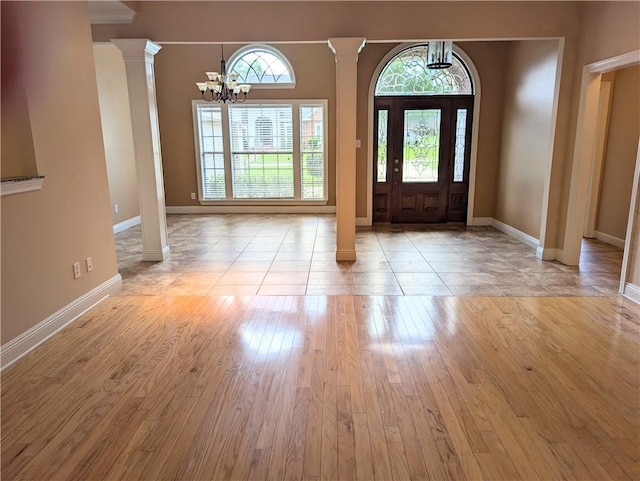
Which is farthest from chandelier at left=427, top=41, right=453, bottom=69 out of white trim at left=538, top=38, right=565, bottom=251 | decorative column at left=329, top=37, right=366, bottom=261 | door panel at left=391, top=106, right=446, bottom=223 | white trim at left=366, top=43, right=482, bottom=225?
decorative column at left=329, top=37, right=366, bottom=261

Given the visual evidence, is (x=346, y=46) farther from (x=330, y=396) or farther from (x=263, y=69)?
(x=263, y=69)

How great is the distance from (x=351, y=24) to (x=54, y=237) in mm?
3525

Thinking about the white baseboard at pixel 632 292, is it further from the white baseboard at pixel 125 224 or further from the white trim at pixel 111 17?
the white baseboard at pixel 125 224

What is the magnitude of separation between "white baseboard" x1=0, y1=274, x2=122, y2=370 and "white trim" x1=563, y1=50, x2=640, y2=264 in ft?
16.1

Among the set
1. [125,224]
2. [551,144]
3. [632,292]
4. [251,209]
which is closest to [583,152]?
[551,144]

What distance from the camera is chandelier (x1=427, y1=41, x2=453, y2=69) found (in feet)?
19.5

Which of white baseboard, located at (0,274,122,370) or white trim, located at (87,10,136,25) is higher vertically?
white trim, located at (87,10,136,25)

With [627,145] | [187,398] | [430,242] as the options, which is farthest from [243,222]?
[627,145]

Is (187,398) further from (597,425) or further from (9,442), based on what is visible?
(597,425)

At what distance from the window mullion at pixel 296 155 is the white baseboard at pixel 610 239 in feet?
16.4

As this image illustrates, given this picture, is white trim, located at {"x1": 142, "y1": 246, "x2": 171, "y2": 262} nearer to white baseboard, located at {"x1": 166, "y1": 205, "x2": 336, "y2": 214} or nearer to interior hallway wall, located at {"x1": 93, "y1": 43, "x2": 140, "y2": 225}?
interior hallway wall, located at {"x1": 93, "y1": 43, "x2": 140, "y2": 225}

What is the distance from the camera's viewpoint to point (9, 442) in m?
1.94

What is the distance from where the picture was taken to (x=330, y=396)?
2.28 meters

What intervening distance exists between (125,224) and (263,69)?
12.3ft
